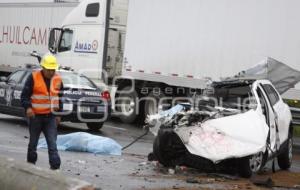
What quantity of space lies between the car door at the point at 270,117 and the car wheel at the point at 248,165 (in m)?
0.53

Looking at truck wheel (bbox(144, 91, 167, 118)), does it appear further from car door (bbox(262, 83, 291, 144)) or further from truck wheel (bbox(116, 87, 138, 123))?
car door (bbox(262, 83, 291, 144))

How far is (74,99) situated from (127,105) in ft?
15.6

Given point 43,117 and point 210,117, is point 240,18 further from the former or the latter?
point 43,117

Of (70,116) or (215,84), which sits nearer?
(215,84)

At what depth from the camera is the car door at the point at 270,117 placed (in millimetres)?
11256

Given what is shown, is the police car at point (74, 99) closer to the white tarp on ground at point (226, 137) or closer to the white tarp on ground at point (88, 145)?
the white tarp on ground at point (88, 145)

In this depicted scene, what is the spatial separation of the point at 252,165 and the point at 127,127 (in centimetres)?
938

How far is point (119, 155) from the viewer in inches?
501

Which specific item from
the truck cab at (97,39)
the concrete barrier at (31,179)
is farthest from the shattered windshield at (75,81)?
the concrete barrier at (31,179)

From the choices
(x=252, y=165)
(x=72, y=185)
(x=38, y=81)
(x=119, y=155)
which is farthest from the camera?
(x=119, y=155)

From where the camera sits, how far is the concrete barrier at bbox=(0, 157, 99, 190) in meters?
6.43

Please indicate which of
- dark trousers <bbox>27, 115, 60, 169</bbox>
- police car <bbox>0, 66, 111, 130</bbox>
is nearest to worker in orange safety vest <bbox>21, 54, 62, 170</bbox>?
dark trousers <bbox>27, 115, 60, 169</bbox>

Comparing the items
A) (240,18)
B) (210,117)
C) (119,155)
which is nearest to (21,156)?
(119,155)

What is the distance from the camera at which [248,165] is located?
1040 cm
